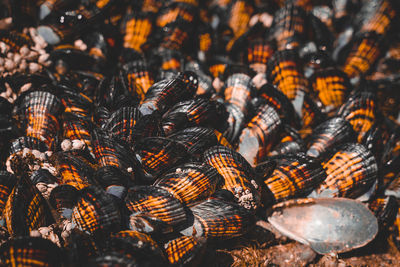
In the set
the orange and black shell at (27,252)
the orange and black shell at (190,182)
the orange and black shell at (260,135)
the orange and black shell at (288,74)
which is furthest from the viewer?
the orange and black shell at (288,74)

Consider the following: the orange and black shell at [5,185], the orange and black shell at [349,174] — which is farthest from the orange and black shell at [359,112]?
the orange and black shell at [5,185]

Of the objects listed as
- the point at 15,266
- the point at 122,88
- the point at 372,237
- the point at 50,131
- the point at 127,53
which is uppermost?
the point at 127,53

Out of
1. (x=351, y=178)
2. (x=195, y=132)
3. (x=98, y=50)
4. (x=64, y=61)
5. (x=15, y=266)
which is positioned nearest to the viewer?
(x=15, y=266)

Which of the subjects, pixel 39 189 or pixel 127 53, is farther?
pixel 127 53

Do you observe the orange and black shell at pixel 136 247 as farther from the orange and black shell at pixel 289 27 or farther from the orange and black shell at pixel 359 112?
the orange and black shell at pixel 289 27

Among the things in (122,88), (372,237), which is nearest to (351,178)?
(372,237)

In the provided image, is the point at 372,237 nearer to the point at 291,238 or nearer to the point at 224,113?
the point at 291,238

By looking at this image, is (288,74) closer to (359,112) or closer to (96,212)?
(359,112)

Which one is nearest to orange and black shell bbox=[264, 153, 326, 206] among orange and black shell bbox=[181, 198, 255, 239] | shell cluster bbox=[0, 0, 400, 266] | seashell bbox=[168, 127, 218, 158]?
shell cluster bbox=[0, 0, 400, 266]

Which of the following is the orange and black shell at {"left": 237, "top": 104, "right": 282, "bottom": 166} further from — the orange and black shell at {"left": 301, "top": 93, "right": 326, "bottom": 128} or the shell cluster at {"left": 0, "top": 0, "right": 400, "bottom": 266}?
the orange and black shell at {"left": 301, "top": 93, "right": 326, "bottom": 128}
